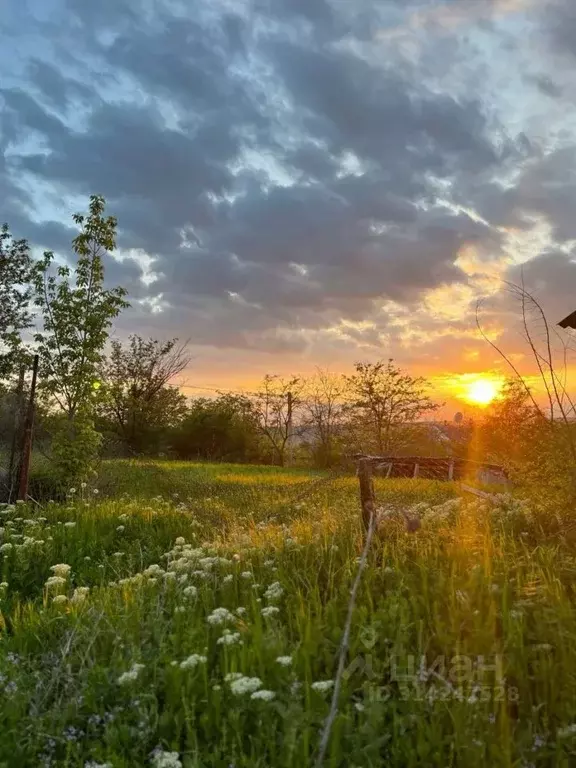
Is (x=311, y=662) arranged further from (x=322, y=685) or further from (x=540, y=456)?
(x=540, y=456)

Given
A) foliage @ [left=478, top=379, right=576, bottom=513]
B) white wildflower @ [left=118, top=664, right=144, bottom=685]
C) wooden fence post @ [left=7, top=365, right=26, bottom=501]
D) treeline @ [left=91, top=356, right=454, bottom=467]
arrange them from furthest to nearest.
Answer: treeline @ [left=91, top=356, right=454, bottom=467] < wooden fence post @ [left=7, top=365, right=26, bottom=501] < foliage @ [left=478, top=379, right=576, bottom=513] < white wildflower @ [left=118, top=664, right=144, bottom=685]

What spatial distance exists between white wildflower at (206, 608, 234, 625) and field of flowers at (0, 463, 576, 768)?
0.6 inches

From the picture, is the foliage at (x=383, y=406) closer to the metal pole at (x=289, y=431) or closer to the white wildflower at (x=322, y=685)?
the metal pole at (x=289, y=431)

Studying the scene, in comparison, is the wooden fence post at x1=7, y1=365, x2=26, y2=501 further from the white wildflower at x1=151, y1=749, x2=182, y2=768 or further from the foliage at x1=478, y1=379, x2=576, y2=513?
the white wildflower at x1=151, y1=749, x2=182, y2=768

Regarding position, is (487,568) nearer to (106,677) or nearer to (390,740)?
(390,740)

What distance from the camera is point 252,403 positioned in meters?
31.2

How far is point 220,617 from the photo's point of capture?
12.8 ft

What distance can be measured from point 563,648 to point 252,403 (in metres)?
28.1

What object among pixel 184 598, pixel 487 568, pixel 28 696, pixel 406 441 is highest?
pixel 406 441

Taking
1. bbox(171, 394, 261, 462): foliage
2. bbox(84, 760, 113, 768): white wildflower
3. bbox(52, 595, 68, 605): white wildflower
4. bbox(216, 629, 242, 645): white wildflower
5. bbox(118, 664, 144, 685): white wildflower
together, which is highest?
bbox(171, 394, 261, 462): foliage

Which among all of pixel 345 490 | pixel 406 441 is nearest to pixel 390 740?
pixel 345 490

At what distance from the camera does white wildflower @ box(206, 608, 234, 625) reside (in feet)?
12.7

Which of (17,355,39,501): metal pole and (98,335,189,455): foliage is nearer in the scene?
(17,355,39,501): metal pole

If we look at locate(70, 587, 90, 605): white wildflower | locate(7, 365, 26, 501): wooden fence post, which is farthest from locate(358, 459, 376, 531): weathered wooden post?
locate(7, 365, 26, 501): wooden fence post
